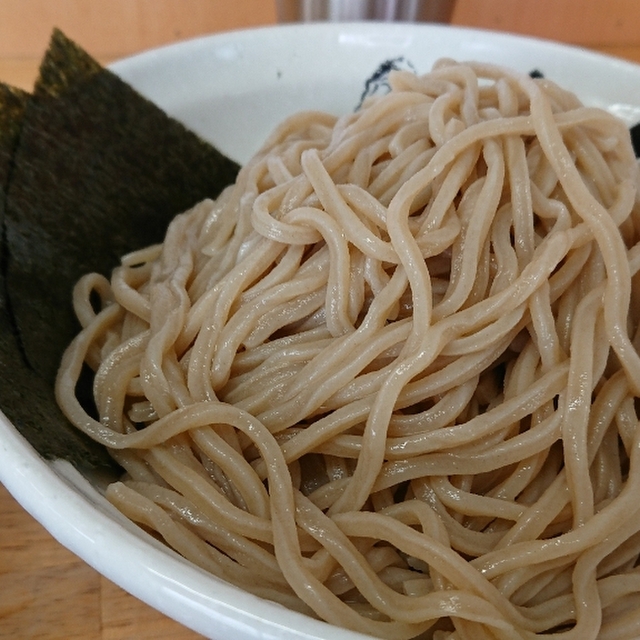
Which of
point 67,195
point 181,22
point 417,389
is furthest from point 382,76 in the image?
point 181,22

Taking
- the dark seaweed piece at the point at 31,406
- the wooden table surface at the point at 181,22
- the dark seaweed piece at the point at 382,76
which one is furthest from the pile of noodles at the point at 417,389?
the wooden table surface at the point at 181,22

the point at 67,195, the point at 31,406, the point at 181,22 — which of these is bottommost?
the point at 31,406

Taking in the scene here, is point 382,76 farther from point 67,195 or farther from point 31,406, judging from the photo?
point 31,406

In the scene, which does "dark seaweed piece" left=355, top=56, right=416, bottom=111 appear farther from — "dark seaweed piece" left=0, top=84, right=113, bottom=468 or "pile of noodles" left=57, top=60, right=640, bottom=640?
"dark seaweed piece" left=0, top=84, right=113, bottom=468

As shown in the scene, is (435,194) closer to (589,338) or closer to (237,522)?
(589,338)

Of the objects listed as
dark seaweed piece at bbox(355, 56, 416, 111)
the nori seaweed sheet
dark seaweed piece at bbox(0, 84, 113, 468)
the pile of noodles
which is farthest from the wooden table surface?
the pile of noodles

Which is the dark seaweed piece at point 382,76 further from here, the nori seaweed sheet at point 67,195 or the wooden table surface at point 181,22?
the wooden table surface at point 181,22

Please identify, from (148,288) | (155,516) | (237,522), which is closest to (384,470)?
(237,522)
